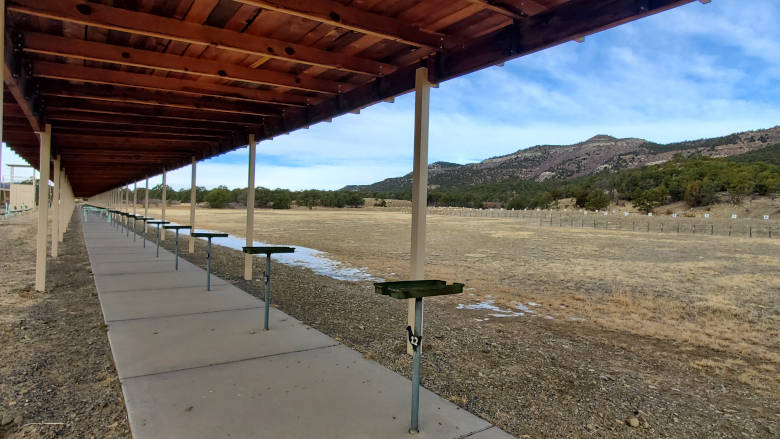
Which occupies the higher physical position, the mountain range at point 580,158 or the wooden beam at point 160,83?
the mountain range at point 580,158

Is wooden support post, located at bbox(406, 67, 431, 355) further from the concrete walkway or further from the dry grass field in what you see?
the dry grass field

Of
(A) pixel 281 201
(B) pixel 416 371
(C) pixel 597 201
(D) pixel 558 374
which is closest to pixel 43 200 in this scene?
(B) pixel 416 371

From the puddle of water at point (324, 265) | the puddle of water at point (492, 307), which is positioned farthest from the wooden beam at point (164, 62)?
the puddle of water at point (324, 265)

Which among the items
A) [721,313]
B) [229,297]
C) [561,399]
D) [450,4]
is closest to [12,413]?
[229,297]

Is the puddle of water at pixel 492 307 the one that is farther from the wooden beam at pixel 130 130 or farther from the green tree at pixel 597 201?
the green tree at pixel 597 201

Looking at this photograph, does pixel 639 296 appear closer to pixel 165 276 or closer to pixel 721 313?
pixel 721 313

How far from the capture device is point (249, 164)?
747 centimetres

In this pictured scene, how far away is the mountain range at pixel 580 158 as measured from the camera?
3354 inches

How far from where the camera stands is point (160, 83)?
512 centimetres

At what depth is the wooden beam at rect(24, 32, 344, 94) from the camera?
3916mm

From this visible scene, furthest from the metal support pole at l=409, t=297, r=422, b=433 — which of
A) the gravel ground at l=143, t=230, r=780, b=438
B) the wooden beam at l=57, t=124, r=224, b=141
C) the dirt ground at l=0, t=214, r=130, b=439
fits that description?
the wooden beam at l=57, t=124, r=224, b=141

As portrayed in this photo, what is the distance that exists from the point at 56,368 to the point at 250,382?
5.78ft

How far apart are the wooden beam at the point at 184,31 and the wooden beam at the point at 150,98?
240cm

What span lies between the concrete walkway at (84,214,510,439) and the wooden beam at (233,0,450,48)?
2.80 m
